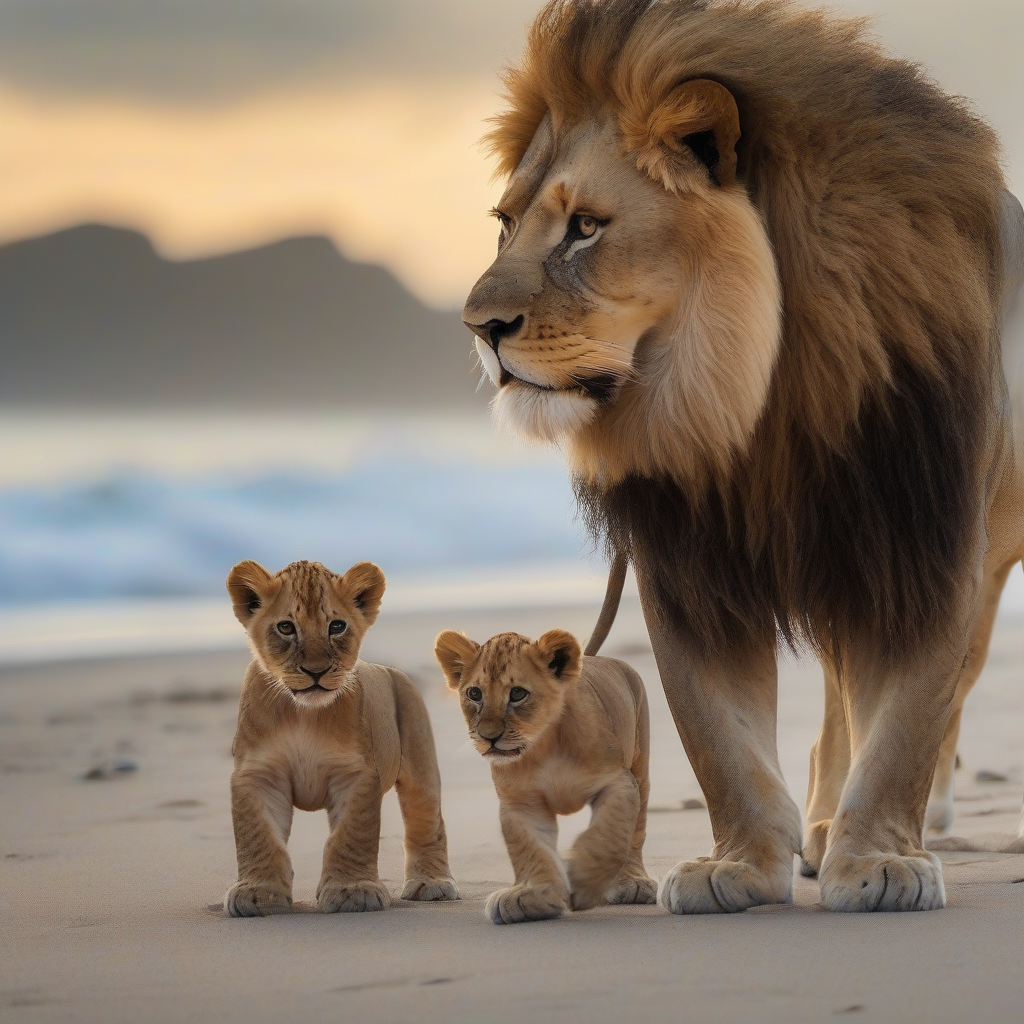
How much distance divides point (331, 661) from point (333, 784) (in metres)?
0.24

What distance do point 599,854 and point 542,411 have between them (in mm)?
779

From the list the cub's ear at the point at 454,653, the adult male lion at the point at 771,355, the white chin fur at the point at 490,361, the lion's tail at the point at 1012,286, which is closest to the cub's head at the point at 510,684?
the cub's ear at the point at 454,653

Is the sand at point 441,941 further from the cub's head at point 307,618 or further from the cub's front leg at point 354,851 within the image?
the cub's head at point 307,618

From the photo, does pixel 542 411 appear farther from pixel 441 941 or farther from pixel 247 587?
pixel 441 941

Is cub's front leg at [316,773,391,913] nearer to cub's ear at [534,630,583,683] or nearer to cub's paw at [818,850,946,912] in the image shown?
cub's ear at [534,630,583,683]

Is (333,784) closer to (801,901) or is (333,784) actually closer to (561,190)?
(801,901)

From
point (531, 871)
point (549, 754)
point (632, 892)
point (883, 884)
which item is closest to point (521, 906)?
point (531, 871)

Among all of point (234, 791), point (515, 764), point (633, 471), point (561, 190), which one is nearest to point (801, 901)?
point (515, 764)

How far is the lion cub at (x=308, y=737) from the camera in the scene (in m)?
3.10

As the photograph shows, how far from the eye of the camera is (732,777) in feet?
10.2

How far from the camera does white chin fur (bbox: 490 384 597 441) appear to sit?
9.59 ft

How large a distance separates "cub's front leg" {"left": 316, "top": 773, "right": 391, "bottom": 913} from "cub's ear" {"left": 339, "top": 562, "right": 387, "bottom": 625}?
0.32m

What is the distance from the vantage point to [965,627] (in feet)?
10.0

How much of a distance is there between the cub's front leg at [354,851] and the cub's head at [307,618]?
176mm
